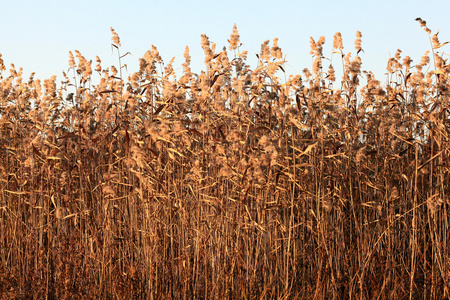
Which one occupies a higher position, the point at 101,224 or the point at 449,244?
the point at 101,224

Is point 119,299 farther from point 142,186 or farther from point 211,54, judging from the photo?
point 211,54

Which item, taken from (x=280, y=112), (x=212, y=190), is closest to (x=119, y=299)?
(x=212, y=190)

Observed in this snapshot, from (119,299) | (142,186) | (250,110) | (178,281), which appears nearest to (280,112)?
(250,110)

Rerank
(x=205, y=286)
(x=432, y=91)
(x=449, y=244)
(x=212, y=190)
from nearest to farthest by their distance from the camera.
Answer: (x=205, y=286), (x=449, y=244), (x=212, y=190), (x=432, y=91)

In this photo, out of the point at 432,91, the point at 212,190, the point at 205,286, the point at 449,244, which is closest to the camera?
the point at 205,286

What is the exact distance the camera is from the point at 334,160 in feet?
10.1

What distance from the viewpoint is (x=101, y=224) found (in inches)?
123

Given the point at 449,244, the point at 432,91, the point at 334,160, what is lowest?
the point at 449,244

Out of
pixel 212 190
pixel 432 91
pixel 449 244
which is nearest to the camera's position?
pixel 449 244

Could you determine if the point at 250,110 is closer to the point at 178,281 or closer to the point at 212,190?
the point at 212,190

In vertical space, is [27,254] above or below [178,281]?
above

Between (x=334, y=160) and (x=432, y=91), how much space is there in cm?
118

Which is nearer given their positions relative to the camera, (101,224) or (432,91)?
(101,224)

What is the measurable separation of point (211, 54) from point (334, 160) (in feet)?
3.08
